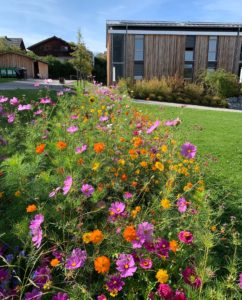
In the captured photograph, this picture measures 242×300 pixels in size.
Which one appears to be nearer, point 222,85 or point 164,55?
point 222,85

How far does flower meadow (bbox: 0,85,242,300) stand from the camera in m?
1.29

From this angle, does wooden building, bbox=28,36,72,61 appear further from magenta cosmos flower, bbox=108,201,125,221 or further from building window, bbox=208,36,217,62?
magenta cosmos flower, bbox=108,201,125,221

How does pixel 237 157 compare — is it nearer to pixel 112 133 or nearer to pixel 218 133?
pixel 218 133

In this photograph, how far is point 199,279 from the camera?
1.28m

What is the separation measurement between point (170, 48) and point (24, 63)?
18.2 meters

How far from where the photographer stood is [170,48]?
23516 mm

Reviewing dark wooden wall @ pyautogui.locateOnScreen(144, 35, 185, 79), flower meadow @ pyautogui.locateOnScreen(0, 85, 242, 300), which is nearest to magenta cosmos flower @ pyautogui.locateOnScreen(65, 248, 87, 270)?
flower meadow @ pyautogui.locateOnScreen(0, 85, 242, 300)

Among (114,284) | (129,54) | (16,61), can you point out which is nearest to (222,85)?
(129,54)

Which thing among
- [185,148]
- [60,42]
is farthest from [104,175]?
[60,42]

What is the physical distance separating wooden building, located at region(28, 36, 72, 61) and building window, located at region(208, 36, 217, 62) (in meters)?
29.8

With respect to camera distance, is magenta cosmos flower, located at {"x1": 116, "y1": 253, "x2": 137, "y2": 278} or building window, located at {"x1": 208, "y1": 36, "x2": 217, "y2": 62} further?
building window, located at {"x1": 208, "y1": 36, "x2": 217, "y2": 62}

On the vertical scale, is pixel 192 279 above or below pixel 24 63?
below

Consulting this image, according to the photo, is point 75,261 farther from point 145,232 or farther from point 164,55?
point 164,55

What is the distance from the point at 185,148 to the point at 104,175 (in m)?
0.62
